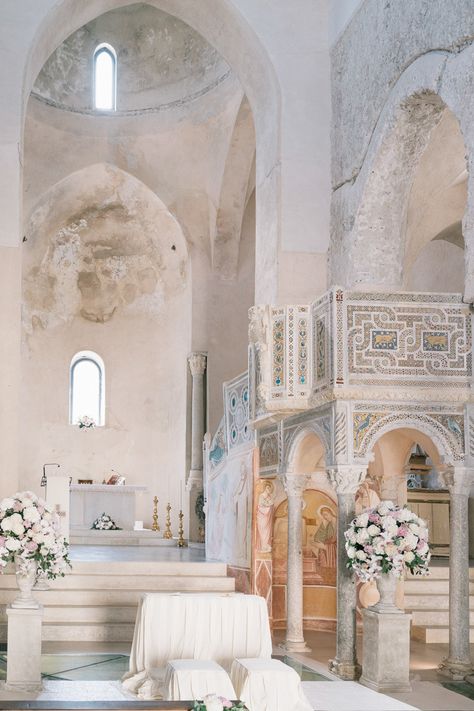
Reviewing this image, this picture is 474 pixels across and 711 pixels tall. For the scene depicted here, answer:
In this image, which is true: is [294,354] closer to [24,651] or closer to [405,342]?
[405,342]

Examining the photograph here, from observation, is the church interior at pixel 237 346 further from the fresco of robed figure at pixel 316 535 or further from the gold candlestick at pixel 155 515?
the gold candlestick at pixel 155 515

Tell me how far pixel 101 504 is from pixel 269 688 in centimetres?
1391

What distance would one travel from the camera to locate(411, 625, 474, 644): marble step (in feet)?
48.6

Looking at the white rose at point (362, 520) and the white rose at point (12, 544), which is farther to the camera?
the white rose at point (362, 520)

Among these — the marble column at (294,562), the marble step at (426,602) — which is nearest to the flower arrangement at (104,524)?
the marble step at (426,602)

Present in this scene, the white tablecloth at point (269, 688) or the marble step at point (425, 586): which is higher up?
the marble step at point (425, 586)

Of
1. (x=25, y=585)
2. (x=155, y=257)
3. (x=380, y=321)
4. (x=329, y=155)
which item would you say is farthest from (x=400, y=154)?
(x=155, y=257)

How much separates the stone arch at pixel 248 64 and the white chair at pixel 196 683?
24.6 ft

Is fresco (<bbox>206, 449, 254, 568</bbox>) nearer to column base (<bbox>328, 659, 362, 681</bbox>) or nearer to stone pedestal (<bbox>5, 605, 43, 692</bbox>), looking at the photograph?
column base (<bbox>328, 659, 362, 681</bbox>)

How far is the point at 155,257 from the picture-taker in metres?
25.5

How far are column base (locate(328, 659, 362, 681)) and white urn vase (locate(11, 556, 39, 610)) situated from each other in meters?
3.47

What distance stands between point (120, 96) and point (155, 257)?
159 inches

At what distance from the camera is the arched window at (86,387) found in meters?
26.3

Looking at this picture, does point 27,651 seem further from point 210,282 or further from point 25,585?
point 210,282
